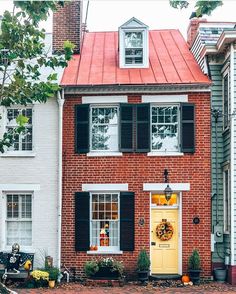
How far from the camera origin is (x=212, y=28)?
22.1 meters

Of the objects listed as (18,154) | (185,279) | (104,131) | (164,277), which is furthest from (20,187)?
(185,279)

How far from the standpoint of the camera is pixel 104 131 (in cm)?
2044

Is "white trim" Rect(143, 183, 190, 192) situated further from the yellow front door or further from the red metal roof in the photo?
the red metal roof

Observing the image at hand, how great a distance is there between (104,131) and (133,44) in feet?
10.9

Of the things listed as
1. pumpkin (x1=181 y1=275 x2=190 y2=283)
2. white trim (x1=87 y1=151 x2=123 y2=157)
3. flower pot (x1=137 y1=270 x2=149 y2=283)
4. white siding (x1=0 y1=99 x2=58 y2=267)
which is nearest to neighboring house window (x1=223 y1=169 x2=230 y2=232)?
pumpkin (x1=181 y1=275 x2=190 y2=283)

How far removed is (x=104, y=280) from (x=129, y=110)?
521 centimetres

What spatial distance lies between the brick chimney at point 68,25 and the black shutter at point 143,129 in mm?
4087

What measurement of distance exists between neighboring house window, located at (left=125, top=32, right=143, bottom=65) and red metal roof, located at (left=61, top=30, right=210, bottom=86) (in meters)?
0.41

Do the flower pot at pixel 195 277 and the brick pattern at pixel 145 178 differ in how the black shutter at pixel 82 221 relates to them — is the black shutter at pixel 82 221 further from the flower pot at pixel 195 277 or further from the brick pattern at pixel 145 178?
the flower pot at pixel 195 277

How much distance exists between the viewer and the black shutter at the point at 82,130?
20.2 metres

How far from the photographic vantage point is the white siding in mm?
20016

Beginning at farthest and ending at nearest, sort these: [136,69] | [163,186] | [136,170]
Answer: [136,69], [136,170], [163,186]

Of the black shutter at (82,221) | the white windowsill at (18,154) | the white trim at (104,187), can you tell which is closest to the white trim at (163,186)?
the white trim at (104,187)

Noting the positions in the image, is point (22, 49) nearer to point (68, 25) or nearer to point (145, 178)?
point (145, 178)
